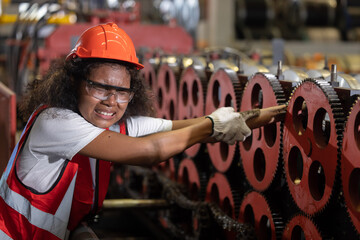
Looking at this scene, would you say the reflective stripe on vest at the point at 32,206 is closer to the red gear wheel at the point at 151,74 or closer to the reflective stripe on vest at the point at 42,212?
the reflective stripe on vest at the point at 42,212

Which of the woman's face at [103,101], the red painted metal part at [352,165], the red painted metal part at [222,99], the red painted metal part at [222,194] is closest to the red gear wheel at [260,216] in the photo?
the red painted metal part at [222,194]

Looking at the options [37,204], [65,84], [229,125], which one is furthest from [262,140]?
[37,204]

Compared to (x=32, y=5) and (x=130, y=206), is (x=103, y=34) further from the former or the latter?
(x=32, y=5)

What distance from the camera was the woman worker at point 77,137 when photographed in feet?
6.03

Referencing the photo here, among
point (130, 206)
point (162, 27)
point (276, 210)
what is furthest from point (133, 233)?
point (162, 27)

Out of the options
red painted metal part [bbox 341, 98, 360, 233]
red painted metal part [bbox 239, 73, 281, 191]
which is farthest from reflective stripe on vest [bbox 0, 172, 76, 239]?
red painted metal part [bbox 341, 98, 360, 233]

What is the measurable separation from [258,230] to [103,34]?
1137 millimetres

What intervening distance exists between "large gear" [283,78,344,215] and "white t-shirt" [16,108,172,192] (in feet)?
2.54

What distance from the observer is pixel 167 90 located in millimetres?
3643

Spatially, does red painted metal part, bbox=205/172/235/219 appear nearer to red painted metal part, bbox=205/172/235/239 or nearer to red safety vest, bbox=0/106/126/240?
red painted metal part, bbox=205/172/235/239

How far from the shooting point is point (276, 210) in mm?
2156

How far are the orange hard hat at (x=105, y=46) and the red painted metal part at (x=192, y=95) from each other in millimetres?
954

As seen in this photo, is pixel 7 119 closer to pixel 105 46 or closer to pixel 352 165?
pixel 105 46

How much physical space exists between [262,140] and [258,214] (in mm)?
345
